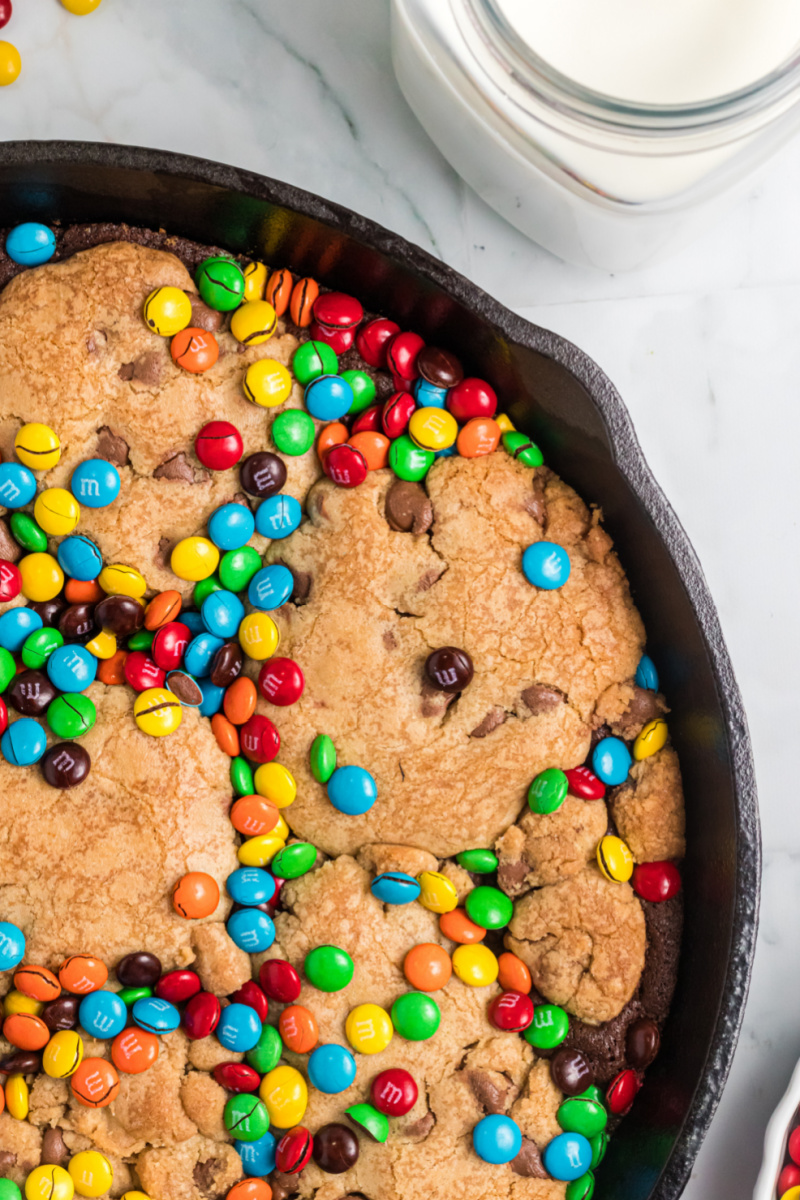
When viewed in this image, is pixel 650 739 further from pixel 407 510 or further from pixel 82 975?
pixel 82 975

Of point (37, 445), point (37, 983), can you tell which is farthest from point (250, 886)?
point (37, 445)

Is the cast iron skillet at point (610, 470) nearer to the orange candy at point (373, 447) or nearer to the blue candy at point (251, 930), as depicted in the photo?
the orange candy at point (373, 447)

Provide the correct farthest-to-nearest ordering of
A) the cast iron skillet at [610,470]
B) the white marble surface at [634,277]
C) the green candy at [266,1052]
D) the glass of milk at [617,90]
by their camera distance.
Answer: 1. the white marble surface at [634,277]
2. the green candy at [266,1052]
3. the cast iron skillet at [610,470]
4. the glass of milk at [617,90]

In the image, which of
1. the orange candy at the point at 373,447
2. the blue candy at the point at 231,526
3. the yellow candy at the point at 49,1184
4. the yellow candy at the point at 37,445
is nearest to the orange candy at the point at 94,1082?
the yellow candy at the point at 49,1184

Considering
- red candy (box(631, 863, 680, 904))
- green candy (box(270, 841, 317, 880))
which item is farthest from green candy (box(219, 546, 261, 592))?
red candy (box(631, 863, 680, 904))

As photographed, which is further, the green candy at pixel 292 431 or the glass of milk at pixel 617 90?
the green candy at pixel 292 431

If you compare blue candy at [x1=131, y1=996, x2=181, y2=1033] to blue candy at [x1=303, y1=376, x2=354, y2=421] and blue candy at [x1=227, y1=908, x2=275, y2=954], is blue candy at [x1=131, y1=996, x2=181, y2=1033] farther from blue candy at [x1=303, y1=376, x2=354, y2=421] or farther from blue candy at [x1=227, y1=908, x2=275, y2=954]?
blue candy at [x1=303, y1=376, x2=354, y2=421]
